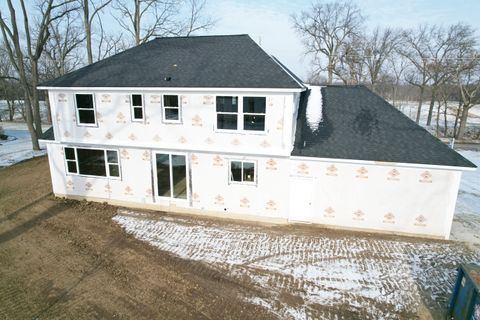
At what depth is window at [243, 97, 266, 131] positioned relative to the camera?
11.5 meters

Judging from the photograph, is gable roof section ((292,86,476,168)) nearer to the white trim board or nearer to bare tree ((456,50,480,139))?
the white trim board

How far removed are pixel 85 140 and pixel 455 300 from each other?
14.6 m

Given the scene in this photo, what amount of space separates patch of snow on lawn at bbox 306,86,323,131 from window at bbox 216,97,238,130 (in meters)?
3.67

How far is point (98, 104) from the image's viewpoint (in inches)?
518

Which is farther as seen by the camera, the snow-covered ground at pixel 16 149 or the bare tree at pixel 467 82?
the bare tree at pixel 467 82

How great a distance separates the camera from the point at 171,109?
12445mm

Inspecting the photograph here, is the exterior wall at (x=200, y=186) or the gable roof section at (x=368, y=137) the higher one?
the gable roof section at (x=368, y=137)

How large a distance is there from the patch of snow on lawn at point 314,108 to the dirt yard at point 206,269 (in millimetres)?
4697

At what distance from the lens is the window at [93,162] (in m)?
13.8

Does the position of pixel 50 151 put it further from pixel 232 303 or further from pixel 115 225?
pixel 232 303

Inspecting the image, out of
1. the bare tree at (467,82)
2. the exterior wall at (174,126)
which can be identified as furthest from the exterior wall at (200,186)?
the bare tree at (467,82)

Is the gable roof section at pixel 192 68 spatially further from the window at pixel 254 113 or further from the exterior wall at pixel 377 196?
the exterior wall at pixel 377 196

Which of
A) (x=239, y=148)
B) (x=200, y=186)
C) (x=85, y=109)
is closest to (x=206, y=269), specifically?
(x=200, y=186)

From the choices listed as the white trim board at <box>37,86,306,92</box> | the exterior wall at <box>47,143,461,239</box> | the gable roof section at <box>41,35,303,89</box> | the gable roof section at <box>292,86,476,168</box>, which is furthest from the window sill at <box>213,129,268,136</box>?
the gable roof section at <box>41,35,303,89</box>
